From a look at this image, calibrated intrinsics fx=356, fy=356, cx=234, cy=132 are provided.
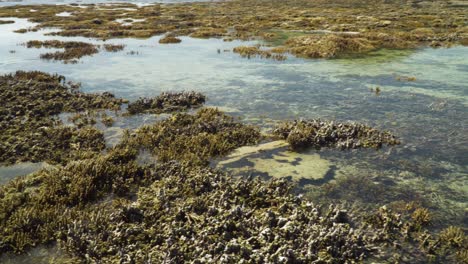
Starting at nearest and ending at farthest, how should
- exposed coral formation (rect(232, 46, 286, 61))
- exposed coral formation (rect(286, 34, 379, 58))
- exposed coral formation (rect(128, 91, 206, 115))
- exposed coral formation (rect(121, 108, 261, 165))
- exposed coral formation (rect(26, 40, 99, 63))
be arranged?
1. exposed coral formation (rect(121, 108, 261, 165))
2. exposed coral formation (rect(128, 91, 206, 115))
3. exposed coral formation (rect(232, 46, 286, 61))
4. exposed coral formation (rect(286, 34, 379, 58))
5. exposed coral formation (rect(26, 40, 99, 63))

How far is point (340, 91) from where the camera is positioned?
1925 cm

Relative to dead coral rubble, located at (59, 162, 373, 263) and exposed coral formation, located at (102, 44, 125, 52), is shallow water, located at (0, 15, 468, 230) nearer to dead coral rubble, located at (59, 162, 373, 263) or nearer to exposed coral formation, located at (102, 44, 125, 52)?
exposed coral formation, located at (102, 44, 125, 52)

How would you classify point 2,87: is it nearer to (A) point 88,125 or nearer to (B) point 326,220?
(A) point 88,125

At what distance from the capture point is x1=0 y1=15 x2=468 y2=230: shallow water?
11.1 meters

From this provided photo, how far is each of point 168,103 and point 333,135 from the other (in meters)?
8.12

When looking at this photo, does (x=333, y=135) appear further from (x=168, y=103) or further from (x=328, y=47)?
(x=328, y=47)

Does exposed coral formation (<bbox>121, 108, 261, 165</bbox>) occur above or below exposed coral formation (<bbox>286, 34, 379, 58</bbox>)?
below

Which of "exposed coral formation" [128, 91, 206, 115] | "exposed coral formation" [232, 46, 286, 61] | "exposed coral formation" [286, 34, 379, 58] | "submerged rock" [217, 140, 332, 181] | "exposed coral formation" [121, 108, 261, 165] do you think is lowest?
"submerged rock" [217, 140, 332, 181]

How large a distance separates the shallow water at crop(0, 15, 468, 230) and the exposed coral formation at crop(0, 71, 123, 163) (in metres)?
1.15

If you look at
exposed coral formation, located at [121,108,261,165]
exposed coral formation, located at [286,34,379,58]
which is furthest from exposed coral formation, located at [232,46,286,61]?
exposed coral formation, located at [121,108,261,165]

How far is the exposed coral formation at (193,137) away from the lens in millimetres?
12092

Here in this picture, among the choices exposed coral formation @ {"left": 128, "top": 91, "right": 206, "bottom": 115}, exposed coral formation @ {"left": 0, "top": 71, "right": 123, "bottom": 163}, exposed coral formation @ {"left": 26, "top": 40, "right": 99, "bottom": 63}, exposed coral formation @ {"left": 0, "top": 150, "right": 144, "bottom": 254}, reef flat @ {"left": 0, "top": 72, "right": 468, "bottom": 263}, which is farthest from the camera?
exposed coral formation @ {"left": 26, "top": 40, "right": 99, "bottom": 63}

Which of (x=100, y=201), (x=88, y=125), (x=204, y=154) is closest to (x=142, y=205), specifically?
(x=100, y=201)

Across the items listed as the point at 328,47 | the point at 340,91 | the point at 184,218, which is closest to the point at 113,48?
the point at 328,47
